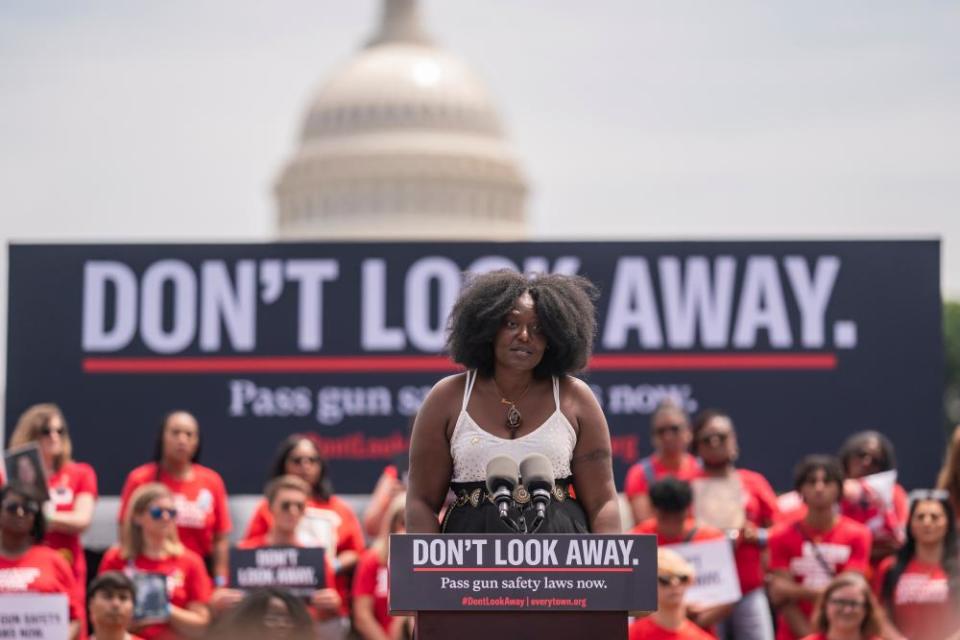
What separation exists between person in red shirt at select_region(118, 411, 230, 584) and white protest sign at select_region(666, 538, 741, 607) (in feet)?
10.3

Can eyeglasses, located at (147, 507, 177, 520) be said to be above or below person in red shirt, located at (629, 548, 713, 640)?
above

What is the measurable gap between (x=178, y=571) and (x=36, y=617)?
1135mm

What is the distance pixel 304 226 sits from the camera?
443 ft

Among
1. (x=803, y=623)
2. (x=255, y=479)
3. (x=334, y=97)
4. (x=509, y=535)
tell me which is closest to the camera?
(x=509, y=535)

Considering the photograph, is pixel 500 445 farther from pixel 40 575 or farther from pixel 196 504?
pixel 196 504

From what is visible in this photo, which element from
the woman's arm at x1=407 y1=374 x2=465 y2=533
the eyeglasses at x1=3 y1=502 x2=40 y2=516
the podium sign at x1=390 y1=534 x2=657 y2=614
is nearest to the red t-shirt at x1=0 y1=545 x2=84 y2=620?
the eyeglasses at x1=3 y1=502 x2=40 y2=516

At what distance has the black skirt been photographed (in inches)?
244

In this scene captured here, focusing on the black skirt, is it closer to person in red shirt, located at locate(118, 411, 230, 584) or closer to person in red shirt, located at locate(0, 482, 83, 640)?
person in red shirt, located at locate(0, 482, 83, 640)

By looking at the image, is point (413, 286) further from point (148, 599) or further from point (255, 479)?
point (148, 599)

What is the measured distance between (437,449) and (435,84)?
15165cm

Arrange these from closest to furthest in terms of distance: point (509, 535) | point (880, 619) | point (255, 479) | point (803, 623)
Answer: point (509, 535)
point (880, 619)
point (803, 623)
point (255, 479)

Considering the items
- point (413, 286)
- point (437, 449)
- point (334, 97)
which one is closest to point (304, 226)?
point (334, 97)

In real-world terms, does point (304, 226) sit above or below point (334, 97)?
below

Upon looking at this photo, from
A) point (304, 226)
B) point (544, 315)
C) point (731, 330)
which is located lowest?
point (544, 315)
